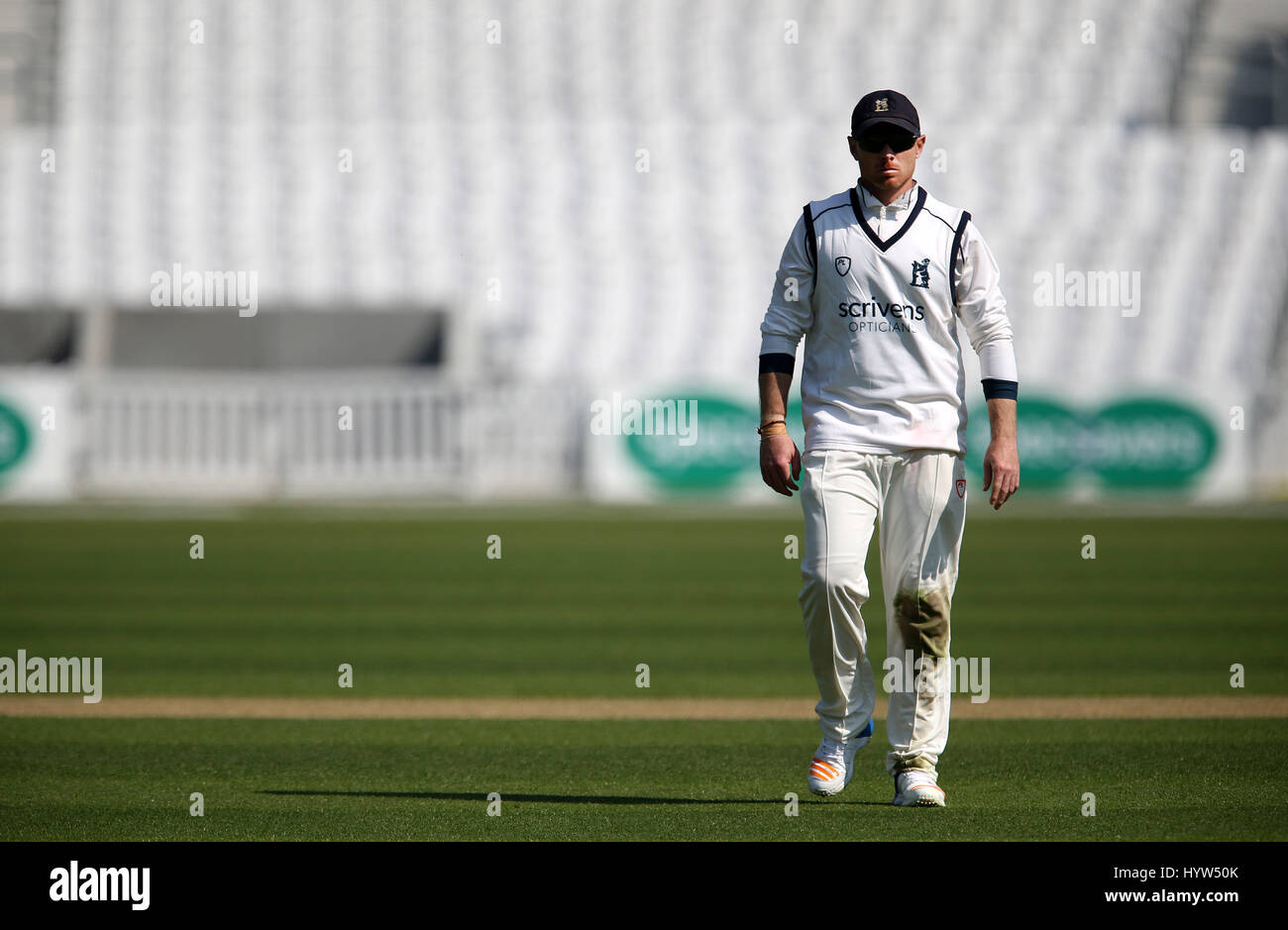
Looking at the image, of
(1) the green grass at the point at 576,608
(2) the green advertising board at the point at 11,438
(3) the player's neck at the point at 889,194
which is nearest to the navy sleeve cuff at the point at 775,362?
(3) the player's neck at the point at 889,194

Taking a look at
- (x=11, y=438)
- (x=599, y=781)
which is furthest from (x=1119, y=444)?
(x=599, y=781)

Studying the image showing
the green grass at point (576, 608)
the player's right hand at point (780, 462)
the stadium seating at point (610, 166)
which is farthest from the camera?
the stadium seating at point (610, 166)

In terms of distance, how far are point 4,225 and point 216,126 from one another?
4.22m

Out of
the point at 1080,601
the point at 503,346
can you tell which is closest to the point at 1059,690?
the point at 1080,601

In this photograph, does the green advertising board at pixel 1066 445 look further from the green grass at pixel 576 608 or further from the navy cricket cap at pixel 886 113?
the navy cricket cap at pixel 886 113

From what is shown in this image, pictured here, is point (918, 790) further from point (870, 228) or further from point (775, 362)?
point (870, 228)

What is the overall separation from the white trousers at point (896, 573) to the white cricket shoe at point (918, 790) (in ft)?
0.13

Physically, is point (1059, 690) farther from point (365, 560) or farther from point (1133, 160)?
point (1133, 160)

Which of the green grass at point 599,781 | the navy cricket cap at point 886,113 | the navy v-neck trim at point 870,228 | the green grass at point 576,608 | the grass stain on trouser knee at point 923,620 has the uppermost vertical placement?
the navy cricket cap at point 886,113

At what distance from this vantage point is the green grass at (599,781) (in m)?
5.82

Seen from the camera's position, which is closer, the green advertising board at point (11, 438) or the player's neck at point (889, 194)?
the player's neck at point (889, 194)

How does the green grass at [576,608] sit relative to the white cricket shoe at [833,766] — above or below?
below

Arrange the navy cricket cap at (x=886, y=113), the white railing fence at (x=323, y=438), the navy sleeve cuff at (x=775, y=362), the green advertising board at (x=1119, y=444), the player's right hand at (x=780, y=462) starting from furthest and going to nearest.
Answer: the white railing fence at (x=323, y=438) < the green advertising board at (x=1119, y=444) < the navy sleeve cuff at (x=775, y=362) < the player's right hand at (x=780, y=462) < the navy cricket cap at (x=886, y=113)

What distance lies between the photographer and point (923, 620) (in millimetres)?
6152
